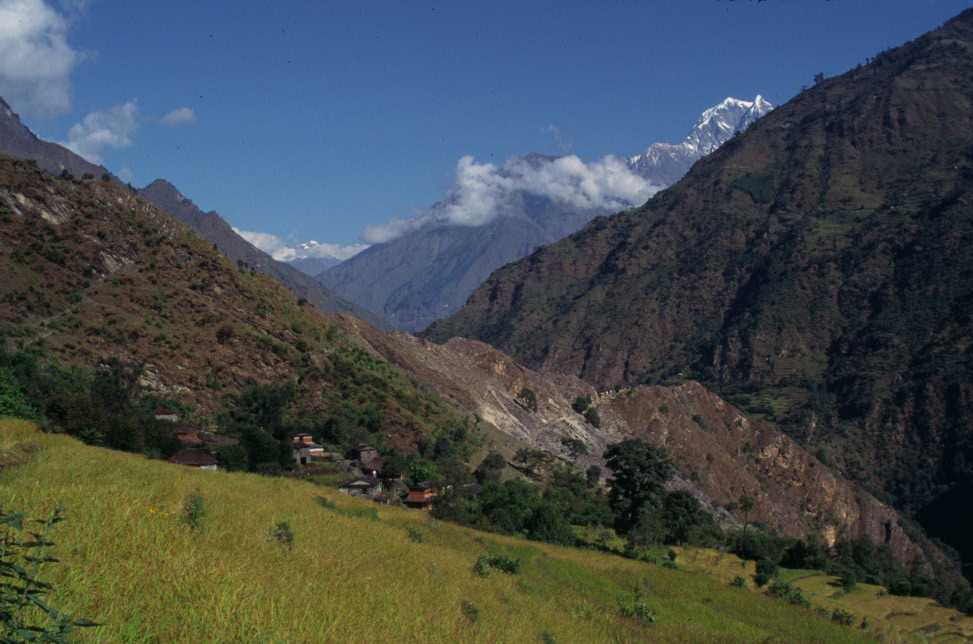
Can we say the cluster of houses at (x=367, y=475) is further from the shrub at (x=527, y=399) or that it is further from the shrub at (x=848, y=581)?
the shrub at (x=527, y=399)

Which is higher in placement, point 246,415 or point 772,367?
point 772,367

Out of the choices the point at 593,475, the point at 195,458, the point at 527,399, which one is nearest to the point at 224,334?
the point at 195,458

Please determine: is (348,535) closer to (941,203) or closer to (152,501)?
(152,501)

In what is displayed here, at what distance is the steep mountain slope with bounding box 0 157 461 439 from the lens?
5106 centimetres

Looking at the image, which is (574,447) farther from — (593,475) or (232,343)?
(232,343)

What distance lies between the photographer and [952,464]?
130250 mm

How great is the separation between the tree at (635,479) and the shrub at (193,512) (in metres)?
34.0

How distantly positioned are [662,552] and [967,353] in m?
132

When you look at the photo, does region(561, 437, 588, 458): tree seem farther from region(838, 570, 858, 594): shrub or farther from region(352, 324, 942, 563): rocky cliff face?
Answer: region(838, 570, 858, 594): shrub

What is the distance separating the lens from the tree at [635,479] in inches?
1714

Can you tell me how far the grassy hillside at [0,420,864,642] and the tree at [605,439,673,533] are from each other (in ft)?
68.8

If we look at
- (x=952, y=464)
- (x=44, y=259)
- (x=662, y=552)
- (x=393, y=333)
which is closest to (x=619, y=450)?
(x=662, y=552)

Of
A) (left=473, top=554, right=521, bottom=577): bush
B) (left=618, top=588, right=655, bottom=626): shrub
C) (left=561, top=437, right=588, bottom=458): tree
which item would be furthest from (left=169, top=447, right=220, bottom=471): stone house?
(left=561, top=437, right=588, bottom=458): tree

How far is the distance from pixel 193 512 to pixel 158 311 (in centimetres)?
5065
